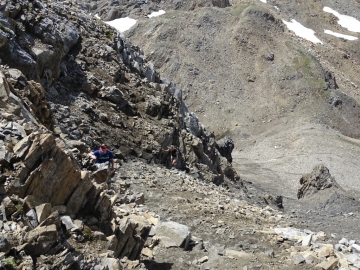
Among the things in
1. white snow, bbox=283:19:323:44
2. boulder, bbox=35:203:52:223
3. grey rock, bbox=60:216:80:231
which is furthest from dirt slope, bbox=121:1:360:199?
boulder, bbox=35:203:52:223

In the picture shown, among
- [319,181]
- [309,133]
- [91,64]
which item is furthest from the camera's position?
[309,133]

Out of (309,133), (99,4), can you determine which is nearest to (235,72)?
(309,133)

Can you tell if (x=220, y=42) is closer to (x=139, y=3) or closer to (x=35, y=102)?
(x=139, y=3)

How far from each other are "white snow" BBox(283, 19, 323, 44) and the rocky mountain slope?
2556 inches

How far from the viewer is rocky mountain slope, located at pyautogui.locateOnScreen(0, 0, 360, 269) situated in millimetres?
9141

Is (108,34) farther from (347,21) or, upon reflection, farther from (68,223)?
(347,21)

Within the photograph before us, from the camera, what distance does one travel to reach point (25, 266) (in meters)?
7.64

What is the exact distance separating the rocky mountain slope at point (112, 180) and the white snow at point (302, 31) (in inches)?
2556

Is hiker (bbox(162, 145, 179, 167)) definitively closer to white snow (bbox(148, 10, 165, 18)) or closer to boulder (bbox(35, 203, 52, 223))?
boulder (bbox(35, 203, 52, 223))

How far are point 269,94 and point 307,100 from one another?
20.4 feet

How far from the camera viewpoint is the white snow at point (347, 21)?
107 meters

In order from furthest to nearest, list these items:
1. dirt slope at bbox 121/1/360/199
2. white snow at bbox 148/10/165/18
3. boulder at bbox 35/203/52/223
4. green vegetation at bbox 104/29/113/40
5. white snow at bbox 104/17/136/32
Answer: white snow at bbox 148/10/165/18
white snow at bbox 104/17/136/32
dirt slope at bbox 121/1/360/199
green vegetation at bbox 104/29/113/40
boulder at bbox 35/203/52/223

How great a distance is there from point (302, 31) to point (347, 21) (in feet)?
52.6

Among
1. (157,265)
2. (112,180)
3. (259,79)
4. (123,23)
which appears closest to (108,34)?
(112,180)
